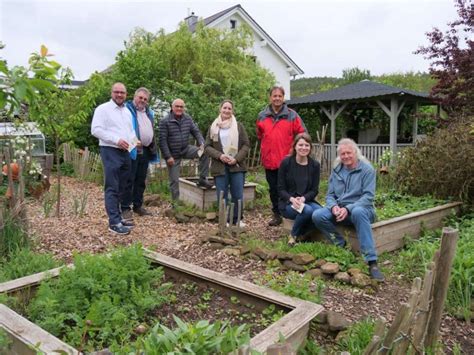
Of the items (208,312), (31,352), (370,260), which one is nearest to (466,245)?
(370,260)

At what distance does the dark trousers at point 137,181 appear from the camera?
5.86 m

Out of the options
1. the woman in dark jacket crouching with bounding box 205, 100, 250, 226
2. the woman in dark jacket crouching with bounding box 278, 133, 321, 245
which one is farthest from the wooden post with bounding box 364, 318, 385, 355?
the woman in dark jacket crouching with bounding box 205, 100, 250, 226

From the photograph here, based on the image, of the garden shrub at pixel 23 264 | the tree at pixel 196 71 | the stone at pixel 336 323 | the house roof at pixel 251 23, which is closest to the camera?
the stone at pixel 336 323

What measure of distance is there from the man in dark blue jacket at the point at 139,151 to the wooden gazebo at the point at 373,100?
8.02 m

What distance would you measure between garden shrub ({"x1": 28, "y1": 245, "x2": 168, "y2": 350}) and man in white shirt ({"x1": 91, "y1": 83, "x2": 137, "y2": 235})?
85.8 inches

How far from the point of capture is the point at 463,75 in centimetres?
905

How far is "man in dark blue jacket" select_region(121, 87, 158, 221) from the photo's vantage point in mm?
5863

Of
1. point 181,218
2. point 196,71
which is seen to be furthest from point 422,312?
point 196,71

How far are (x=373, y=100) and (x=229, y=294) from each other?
11.5 meters

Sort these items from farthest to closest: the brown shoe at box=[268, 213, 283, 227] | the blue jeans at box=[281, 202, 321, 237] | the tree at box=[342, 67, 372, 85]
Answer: the tree at box=[342, 67, 372, 85] → the brown shoe at box=[268, 213, 283, 227] → the blue jeans at box=[281, 202, 321, 237]

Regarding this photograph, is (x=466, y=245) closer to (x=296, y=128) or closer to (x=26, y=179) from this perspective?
(x=296, y=128)

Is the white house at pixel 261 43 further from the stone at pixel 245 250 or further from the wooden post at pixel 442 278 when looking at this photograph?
the wooden post at pixel 442 278

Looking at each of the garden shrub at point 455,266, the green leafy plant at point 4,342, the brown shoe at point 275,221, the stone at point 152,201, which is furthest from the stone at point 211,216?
the green leafy plant at point 4,342

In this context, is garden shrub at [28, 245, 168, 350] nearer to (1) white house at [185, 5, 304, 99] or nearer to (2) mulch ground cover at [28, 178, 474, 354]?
(2) mulch ground cover at [28, 178, 474, 354]
